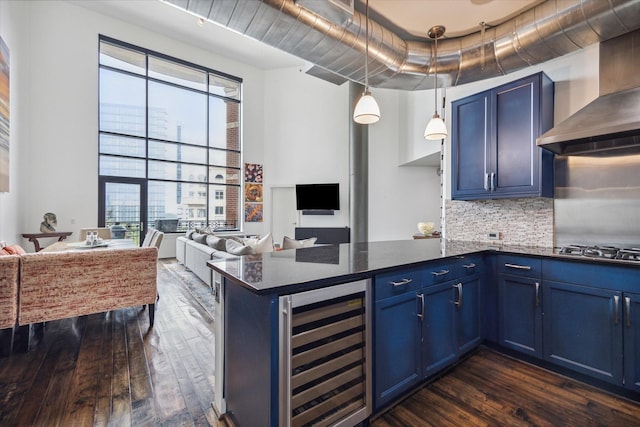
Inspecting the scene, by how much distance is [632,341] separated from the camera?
1751mm

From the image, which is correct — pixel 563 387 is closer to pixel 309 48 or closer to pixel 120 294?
pixel 309 48

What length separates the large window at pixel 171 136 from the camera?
682cm

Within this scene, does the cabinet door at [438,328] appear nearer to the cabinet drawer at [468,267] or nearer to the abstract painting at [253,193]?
the cabinet drawer at [468,267]

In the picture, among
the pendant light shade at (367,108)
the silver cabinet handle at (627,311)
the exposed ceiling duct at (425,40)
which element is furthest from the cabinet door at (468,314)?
the exposed ceiling duct at (425,40)

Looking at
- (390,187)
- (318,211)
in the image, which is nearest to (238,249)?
(318,211)

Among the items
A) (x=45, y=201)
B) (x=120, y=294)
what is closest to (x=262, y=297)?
(x=120, y=294)

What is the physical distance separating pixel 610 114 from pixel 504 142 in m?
0.73

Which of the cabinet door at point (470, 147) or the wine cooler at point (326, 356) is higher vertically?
the cabinet door at point (470, 147)

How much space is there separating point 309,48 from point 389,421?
2639 mm

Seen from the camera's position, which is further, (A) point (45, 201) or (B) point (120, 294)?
(A) point (45, 201)

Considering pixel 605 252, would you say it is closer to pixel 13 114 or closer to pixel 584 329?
pixel 584 329

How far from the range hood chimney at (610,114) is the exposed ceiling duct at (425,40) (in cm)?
24

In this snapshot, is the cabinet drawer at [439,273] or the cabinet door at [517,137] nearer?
the cabinet drawer at [439,273]

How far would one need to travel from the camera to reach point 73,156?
244 inches
